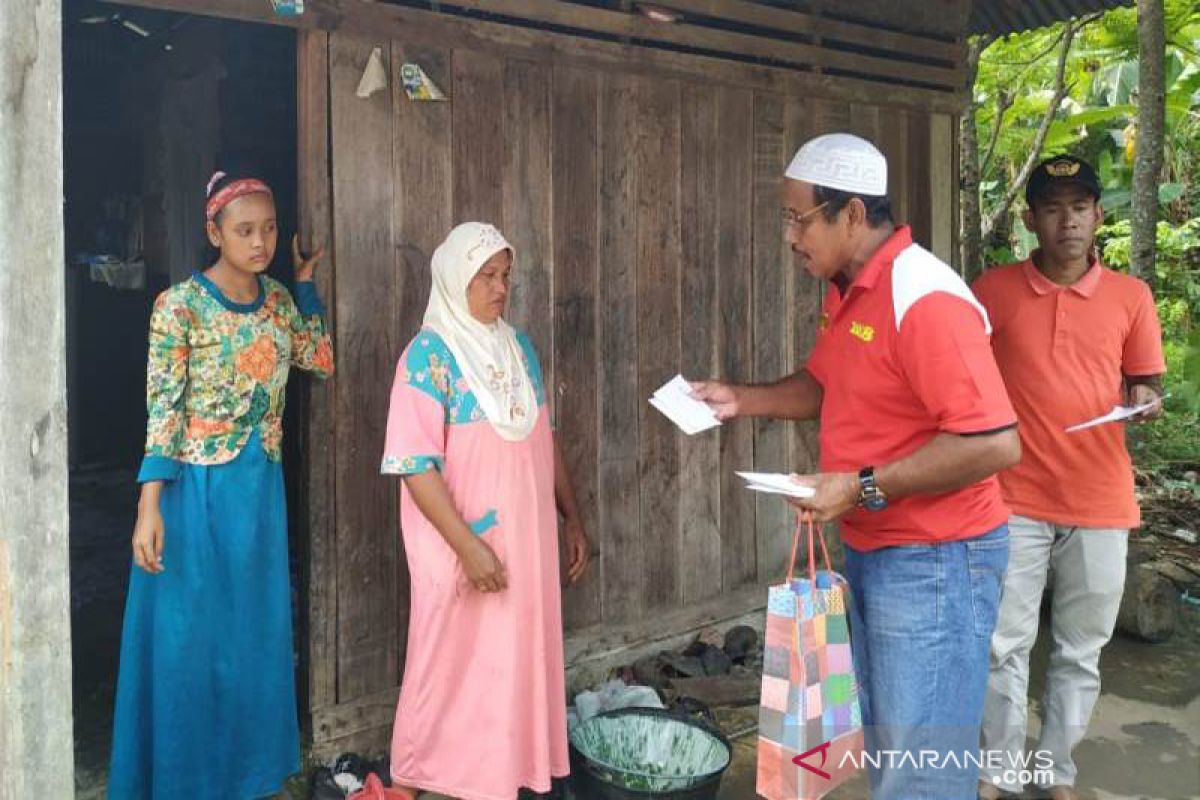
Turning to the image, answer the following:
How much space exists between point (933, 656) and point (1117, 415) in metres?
1.26

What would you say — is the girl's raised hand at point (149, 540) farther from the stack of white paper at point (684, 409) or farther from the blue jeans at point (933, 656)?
the blue jeans at point (933, 656)

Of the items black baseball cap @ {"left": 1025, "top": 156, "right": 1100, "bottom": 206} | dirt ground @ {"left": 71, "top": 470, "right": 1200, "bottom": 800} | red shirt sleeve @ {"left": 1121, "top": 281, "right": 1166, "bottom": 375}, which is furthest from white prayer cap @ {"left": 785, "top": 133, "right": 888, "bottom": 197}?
dirt ground @ {"left": 71, "top": 470, "right": 1200, "bottom": 800}

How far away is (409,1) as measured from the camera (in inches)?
143

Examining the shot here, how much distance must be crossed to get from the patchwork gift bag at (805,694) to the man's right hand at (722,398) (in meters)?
0.76

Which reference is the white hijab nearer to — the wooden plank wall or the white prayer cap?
the wooden plank wall

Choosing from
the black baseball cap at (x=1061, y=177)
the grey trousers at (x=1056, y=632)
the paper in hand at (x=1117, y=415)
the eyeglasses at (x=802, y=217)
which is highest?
the black baseball cap at (x=1061, y=177)

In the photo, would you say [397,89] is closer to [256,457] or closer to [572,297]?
[572,297]

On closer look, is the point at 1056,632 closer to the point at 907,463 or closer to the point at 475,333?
the point at 907,463

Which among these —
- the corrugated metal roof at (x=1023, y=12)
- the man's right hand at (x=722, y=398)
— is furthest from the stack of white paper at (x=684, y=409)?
the corrugated metal roof at (x=1023, y=12)

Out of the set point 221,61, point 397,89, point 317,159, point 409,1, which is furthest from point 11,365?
point 221,61

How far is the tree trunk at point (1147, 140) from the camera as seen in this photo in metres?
6.74

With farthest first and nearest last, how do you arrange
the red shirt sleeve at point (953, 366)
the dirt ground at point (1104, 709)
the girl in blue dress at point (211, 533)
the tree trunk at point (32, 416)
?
the dirt ground at point (1104, 709), the girl in blue dress at point (211, 533), the red shirt sleeve at point (953, 366), the tree trunk at point (32, 416)

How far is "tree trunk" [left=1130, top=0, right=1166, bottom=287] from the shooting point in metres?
6.74

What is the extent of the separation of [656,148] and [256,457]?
218cm
